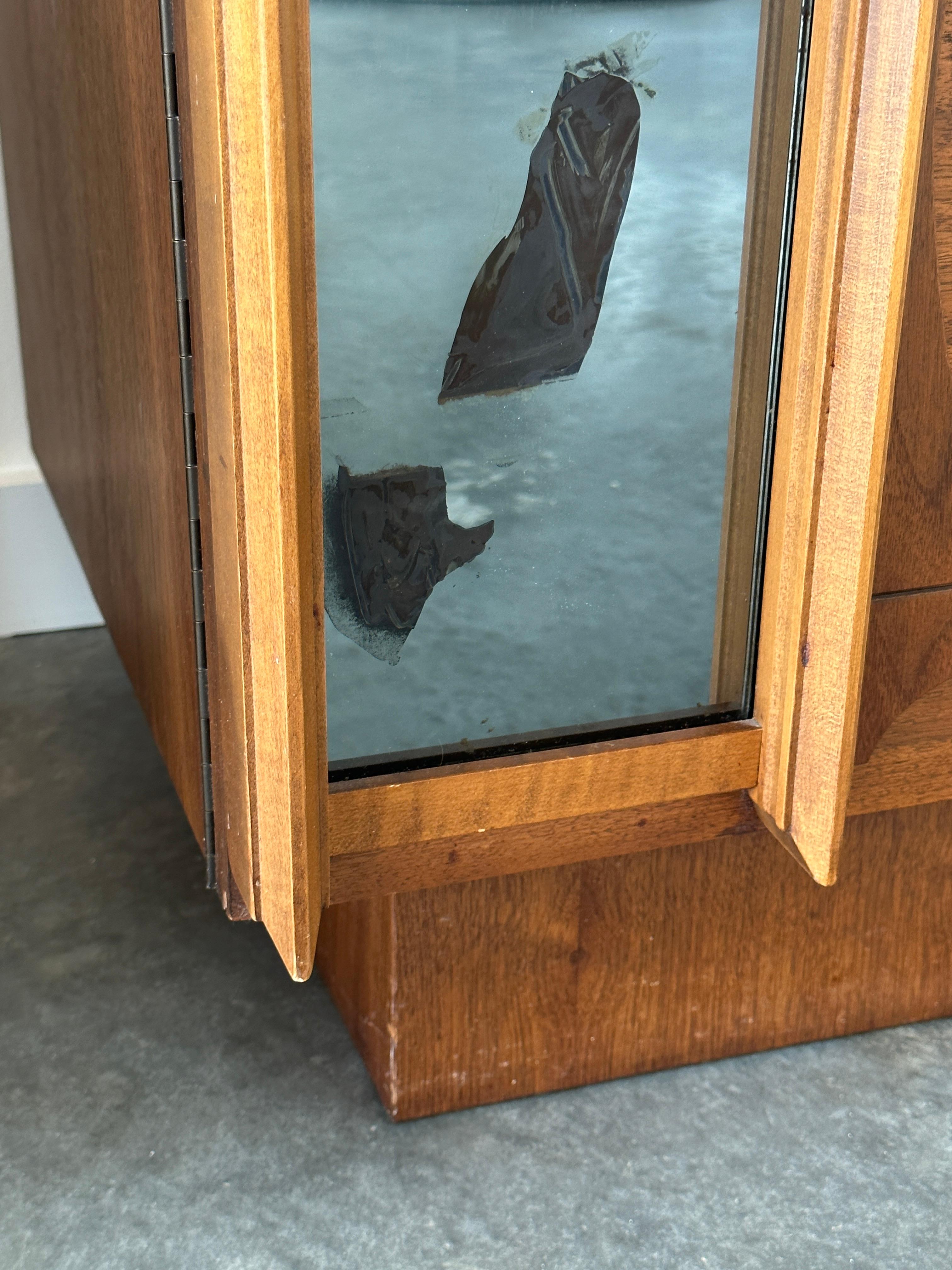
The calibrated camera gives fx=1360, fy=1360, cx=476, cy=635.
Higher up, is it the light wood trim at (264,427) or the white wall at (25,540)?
the light wood trim at (264,427)

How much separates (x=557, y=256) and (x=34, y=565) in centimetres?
137

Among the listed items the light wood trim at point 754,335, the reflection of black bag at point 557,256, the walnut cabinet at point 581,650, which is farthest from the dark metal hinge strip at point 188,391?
the light wood trim at point 754,335

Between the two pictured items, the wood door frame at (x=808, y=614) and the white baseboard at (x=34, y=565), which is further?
the white baseboard at (x=34, y=565)

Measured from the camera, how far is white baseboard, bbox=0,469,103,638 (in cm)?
198

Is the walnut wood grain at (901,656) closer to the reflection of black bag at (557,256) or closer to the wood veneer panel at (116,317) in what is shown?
the reflection of black bag at (557,256)

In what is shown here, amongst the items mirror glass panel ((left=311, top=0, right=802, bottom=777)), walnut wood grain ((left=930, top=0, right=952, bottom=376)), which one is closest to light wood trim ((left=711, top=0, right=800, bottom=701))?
mirror glass panel ((left=311, top=0, right=802, bottom=777))

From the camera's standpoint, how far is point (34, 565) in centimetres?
199

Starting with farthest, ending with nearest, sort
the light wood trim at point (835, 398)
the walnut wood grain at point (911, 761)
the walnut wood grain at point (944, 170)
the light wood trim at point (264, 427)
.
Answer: the walnut wood grain at point (911, 761), the walnut wood grain at point (944, 170), the light wood trim at point (835, 398), the light wood trim at point (264, 427)

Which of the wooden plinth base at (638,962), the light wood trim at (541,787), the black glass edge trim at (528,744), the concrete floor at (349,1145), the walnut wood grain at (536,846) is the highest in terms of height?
the black glass edge trim at (528,744)

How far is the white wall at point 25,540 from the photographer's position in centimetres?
198

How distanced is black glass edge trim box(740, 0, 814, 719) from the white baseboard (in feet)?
4.28

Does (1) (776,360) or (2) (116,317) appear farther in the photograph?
(2) (116,317)

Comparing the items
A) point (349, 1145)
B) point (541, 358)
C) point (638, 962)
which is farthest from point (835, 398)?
point (349, 1145)

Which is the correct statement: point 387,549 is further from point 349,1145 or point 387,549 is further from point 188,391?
point 349,1145
